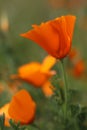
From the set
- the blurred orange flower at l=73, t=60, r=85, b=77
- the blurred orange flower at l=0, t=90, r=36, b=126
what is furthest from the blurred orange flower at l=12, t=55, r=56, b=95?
the blurred orange flower at l=73, t=60, r=85, b=77

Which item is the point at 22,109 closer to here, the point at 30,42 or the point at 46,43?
the point at 46,43

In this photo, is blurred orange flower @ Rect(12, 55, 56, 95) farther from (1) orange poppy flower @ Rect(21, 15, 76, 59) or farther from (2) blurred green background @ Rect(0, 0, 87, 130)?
(1) orange poppy flower @ Rect(21, 15, 76, 59)

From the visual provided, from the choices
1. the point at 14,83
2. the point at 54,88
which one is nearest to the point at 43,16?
the point at 14,83

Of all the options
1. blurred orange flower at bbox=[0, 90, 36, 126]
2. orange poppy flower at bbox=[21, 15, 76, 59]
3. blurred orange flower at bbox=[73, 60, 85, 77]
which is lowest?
blurred orange flower at bbox=[73, 60, 85, 77]

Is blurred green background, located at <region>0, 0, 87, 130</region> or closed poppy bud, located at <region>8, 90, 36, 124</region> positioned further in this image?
blurred green background, located at <region>0, 0, 87, 130</region>

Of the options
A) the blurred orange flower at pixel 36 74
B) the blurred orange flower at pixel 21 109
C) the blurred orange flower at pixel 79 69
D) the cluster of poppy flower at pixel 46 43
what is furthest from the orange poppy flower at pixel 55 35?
the blurred orange flower at pixel 79 69

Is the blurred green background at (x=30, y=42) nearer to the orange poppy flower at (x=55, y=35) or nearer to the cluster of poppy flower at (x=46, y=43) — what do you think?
the cluster of poppy flower at (x=46, y=43)
